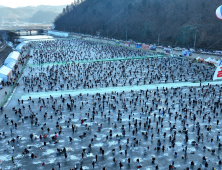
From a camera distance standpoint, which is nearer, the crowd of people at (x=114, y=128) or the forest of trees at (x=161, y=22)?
the crowd of people at (x=114, y=128)

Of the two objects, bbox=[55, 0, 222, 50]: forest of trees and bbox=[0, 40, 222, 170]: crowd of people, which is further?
bbox=[55, 0, 222, 50]: forest of trees

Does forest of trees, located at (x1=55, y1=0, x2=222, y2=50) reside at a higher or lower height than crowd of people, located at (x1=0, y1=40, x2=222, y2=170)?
higher

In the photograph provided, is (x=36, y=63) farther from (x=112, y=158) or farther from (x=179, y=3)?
(x=179, y=3)

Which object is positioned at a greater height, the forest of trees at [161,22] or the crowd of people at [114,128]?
the forest of trees at [161,22]
